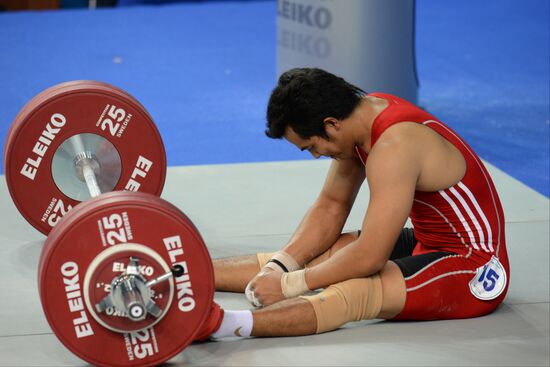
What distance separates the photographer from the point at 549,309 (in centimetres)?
324

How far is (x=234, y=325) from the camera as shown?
9.57ft

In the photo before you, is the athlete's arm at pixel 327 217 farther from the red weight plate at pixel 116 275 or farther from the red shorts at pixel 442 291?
the red weight plate at pixel 116 275

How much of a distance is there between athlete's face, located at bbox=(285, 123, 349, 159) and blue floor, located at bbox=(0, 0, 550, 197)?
224cm

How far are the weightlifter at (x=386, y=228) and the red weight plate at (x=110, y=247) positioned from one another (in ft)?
0.62

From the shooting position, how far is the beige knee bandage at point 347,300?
2953 mm

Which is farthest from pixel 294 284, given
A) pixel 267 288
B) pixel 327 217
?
pixel 327 217

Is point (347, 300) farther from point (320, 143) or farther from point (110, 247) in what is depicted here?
point (110, 247)

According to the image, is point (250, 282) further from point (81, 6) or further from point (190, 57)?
point (81, 6)

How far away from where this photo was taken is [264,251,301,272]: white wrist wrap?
3.26m

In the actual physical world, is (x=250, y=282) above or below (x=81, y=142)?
below

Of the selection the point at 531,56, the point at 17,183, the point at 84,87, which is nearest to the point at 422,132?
the point at 84,87

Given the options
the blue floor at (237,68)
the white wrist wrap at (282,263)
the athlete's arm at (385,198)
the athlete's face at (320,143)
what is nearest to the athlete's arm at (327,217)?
the white wrist wrap at (282,263)

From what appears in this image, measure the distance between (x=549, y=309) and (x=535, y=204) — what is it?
123 centimetres

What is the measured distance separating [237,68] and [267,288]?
4472mm
